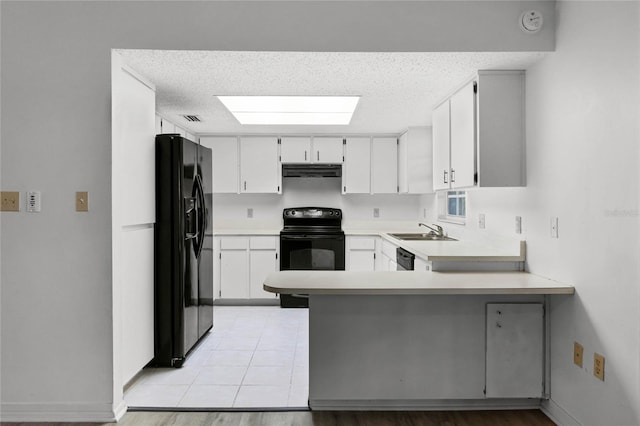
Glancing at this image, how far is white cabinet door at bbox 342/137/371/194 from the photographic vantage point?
17.8ft

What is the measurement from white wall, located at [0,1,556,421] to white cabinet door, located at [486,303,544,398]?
4.98ft

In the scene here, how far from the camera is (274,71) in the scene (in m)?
2.76

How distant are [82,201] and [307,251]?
120 inches

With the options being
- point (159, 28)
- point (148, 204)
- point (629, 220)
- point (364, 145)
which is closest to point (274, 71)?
→ point (159, 28)

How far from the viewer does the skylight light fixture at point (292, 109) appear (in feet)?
11.8

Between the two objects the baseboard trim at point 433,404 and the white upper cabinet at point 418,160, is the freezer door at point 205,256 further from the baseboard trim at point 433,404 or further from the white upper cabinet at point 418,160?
the white upper cabinet at point 418,160

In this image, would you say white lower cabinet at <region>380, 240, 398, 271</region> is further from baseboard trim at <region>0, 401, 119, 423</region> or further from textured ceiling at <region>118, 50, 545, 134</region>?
baseboard trim at <region>0, 401, 119, 423</region>

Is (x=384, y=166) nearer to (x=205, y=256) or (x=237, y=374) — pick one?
(x=205, y=256)

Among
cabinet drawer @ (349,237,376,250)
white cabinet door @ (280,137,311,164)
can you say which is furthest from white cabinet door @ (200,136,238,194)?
cabinet drawer @ (349,237,376,250)

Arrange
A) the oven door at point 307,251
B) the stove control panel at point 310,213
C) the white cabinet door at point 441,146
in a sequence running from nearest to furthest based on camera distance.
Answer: the white cabinet door at point 441,146 < the oven door at point 307,251 < the stove control panel at point 310,213

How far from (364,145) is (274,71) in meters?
2.79

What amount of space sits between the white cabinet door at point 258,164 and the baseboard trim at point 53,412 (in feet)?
10.8

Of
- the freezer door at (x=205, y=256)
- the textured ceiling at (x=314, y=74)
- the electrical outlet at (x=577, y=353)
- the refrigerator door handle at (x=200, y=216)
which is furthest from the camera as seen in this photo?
the freezer door at (x=205, y=256)

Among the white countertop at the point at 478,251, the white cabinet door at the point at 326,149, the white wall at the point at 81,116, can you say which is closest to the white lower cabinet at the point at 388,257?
the white countertop at the point at 478,251
